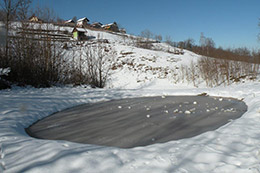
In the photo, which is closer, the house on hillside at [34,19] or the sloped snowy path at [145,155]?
the sloped snowy path at [145,155]

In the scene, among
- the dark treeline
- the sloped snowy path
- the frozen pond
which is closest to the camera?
the sloped snowy path

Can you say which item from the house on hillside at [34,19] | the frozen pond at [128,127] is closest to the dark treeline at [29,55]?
the house on hillside at [34,19]

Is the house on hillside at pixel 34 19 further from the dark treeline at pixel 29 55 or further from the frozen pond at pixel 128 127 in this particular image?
the frozen pond at pixel 128 127

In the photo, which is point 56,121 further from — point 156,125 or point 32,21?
point 32,21

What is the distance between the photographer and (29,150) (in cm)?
212

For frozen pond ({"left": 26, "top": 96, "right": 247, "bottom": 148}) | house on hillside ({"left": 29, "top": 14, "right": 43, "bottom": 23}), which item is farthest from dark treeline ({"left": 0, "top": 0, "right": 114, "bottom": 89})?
frozen pond ({"left": 26, "top": 96, "right": 247, "bottom": 148})

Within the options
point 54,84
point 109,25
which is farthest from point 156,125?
point 109,25

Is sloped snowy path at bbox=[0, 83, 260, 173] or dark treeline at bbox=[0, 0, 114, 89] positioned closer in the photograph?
sloped snowy path at bbox=[0, 83, 260, 173]

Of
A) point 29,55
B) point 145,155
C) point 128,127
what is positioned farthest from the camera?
point 29,55

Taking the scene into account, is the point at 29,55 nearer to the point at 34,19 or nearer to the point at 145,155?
the point at 34,19

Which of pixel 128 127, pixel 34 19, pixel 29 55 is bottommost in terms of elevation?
A: pixel 128 127

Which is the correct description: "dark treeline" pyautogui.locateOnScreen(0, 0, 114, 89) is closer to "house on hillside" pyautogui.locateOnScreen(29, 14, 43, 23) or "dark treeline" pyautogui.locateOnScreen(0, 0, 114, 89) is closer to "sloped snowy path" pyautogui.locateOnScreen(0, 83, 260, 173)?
"house on hillside" pyautogui.locateOnScreen(29, 14, 43, 23)

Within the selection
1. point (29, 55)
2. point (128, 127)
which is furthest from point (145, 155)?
point (29, 55)

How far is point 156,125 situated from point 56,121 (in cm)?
224
